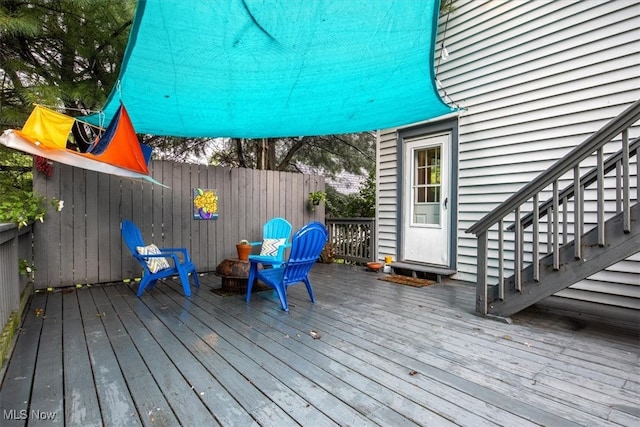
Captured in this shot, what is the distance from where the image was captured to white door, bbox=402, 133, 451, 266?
4.64 m

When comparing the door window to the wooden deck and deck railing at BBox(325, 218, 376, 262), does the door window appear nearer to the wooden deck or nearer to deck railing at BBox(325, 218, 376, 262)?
deck railing at BBox(325, 218, 376, 262)

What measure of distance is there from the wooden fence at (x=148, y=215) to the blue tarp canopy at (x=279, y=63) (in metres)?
1.10

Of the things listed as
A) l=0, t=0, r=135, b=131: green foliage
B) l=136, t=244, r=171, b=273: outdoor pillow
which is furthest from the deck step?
l=0, t=0, r=135, b=131: green foliage

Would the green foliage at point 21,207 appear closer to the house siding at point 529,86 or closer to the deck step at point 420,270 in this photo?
the house siding at point 529,86

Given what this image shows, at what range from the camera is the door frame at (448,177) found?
176 inches

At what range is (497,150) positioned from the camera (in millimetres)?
4059

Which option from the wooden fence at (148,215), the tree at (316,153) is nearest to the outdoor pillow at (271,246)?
the wooden fence at (148,215)

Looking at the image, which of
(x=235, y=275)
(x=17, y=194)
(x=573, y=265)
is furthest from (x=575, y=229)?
(x=17, y=194)

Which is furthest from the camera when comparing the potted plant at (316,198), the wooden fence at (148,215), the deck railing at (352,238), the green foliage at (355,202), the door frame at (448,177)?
the green foliage at (355,202)

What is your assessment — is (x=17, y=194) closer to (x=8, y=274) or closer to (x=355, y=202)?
(x=8, y=274)

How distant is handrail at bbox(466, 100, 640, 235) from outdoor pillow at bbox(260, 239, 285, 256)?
2.66 metres

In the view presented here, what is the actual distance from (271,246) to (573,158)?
358 cm

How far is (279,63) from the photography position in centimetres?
262

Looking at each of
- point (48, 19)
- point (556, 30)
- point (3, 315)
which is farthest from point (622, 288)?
point (48, 19)
